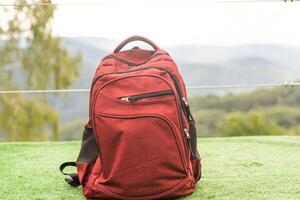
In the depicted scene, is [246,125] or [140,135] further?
[246,125]

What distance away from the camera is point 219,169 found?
174cm

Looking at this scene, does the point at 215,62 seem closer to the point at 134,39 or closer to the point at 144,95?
the point at 134,39

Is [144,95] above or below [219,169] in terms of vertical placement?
above

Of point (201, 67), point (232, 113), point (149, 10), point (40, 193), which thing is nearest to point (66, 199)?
point (40, 193)

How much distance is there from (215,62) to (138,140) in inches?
107

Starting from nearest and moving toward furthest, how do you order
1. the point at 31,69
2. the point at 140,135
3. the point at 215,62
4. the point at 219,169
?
the point at 140,135 → the point at 219,169 → the point at 31,69 → the point at 215,62

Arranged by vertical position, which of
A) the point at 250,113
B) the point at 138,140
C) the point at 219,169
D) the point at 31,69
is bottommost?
the point at 250,113

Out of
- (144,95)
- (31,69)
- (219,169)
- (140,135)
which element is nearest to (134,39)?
(144,95)

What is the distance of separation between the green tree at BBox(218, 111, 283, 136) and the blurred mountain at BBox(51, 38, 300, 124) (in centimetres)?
31

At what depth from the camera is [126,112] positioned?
1.32 m

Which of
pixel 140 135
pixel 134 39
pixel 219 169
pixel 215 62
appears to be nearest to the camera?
pixel 140 135

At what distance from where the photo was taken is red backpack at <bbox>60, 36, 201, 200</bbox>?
1296mm

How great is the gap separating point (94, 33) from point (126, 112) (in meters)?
2.02

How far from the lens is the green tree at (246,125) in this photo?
3.71m
